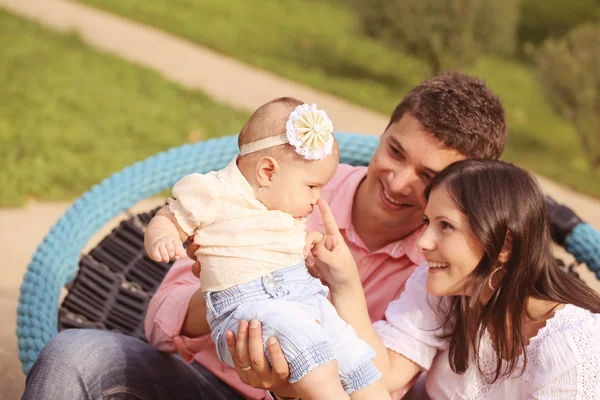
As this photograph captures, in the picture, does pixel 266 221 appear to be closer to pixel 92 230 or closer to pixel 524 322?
pixel 524 322

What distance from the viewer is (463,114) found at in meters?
2.29

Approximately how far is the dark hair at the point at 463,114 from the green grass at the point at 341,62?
12.4 ft

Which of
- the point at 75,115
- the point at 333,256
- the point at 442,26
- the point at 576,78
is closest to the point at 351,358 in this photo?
the point at 333,256

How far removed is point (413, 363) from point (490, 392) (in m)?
0.22

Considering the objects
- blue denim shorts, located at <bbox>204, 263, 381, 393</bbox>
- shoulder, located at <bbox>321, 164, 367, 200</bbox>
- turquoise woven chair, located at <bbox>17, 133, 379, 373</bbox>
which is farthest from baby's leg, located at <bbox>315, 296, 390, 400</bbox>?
turquoise woven chair, located at <bbox>17, 133, 379, 373</bbox>

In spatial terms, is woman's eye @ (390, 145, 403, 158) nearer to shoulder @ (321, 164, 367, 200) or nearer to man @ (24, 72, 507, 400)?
man @ (24, 72, 507, 400)

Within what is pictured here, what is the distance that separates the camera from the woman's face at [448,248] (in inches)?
80.1

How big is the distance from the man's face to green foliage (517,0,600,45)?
8.23 metres

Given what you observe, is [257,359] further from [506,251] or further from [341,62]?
[341,62]

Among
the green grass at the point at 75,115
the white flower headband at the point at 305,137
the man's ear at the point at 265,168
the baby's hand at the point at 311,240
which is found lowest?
the green grass at the point at 75,115

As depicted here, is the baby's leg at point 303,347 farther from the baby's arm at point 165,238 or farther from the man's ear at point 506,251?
the man's ear at point 506,251

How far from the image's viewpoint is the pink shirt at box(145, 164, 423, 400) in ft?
7.63

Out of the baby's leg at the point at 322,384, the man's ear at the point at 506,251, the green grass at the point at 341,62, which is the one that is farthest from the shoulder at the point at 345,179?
the green grass at the point at 341,62

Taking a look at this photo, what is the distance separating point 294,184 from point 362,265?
0.70 m
